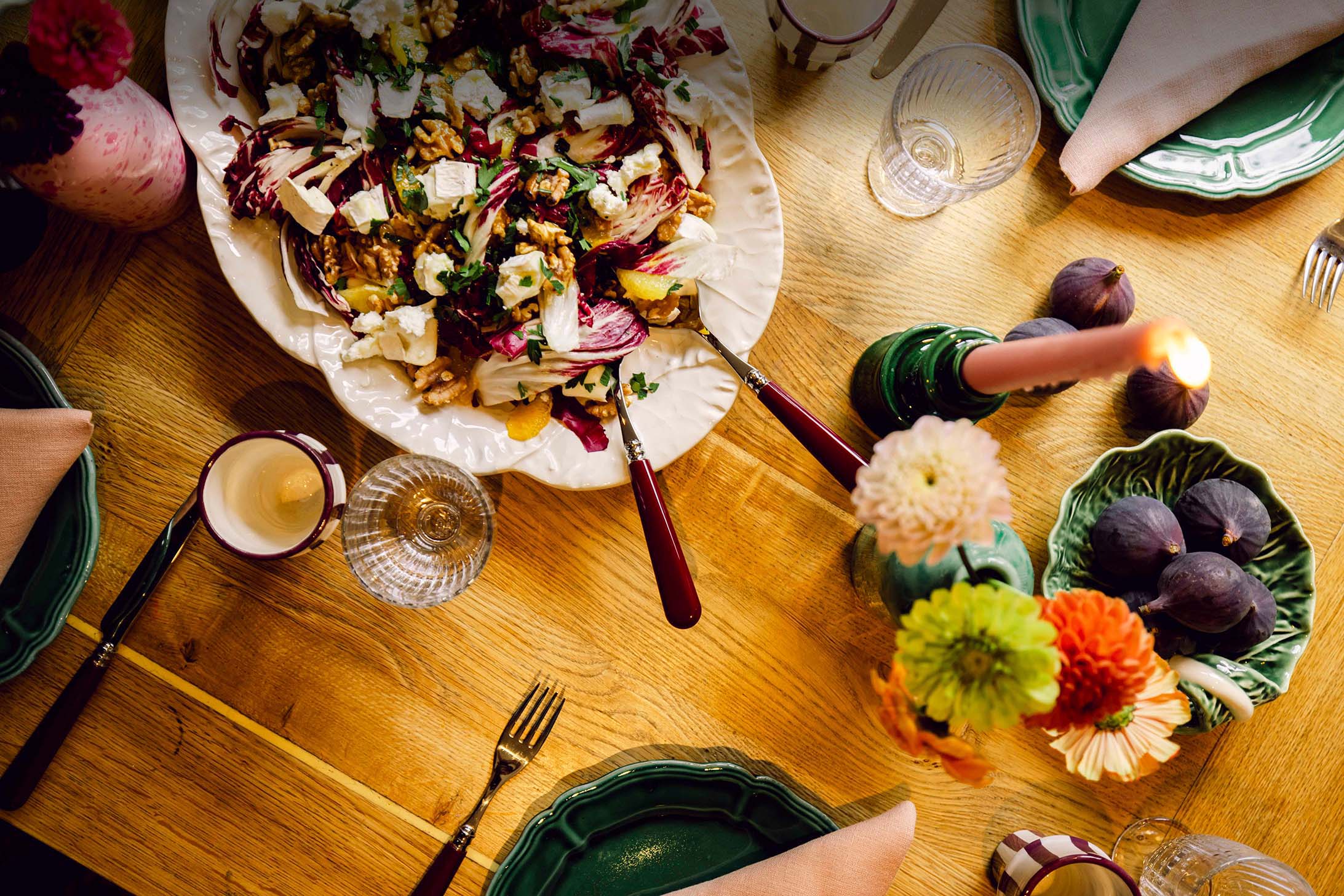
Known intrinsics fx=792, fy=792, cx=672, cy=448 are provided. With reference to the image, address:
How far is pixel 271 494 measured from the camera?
1.16m

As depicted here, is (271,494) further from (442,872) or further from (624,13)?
(624,13)

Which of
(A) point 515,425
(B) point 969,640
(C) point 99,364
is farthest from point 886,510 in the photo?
(C) point 99,364

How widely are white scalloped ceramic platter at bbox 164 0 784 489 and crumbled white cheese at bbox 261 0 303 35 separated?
50 millimetres

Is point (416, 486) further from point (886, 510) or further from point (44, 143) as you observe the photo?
point (886, 510)

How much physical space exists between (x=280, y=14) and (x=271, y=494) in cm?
65

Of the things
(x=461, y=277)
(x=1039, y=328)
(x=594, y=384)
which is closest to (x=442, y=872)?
(x=594, y=384)

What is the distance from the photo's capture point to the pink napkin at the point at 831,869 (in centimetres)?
113

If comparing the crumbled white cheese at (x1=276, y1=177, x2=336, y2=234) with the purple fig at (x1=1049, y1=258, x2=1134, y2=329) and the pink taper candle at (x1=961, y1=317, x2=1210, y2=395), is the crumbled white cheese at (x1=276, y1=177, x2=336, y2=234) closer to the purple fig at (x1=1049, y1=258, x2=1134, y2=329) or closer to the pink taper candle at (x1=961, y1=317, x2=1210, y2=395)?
the pink taper candle at (x1=961, y1=317, x2=1210, y2=395)

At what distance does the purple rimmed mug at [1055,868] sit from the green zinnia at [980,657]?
64 centimetres

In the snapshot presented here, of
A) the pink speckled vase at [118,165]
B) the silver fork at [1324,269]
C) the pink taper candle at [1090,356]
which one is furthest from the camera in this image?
the silver fork at [1324,269]

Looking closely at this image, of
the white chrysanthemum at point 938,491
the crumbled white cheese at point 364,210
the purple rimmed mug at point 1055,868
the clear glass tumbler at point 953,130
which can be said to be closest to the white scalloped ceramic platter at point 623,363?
the crumbled white cheese at point 364,210

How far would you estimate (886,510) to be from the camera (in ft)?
2.02

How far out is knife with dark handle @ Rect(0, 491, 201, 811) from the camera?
1.11 m

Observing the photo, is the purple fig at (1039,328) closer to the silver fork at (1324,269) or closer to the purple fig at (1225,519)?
the purple fig at (1225,519)
